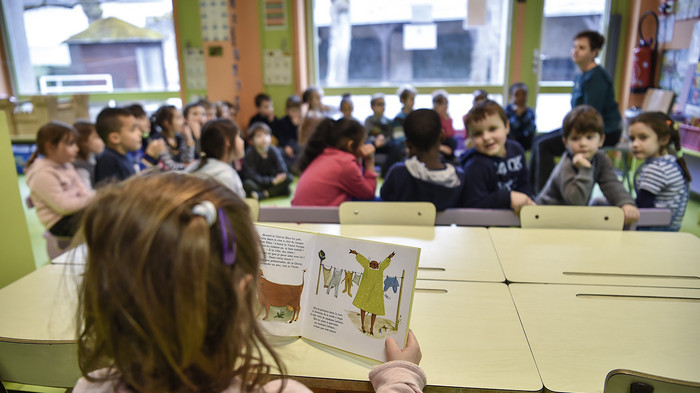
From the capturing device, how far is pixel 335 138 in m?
2.68

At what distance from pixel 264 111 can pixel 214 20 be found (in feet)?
4.09

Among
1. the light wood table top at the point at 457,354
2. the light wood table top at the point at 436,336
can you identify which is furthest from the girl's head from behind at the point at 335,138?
the light wood table top at the point at 457,354

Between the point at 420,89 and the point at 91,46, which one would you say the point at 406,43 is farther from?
the point at 91,46

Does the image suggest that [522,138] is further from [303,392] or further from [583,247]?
[303,392]

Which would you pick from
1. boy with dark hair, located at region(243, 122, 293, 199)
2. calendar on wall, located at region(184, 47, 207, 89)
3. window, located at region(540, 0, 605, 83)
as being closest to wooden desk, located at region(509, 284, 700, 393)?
boy with dark hair, located at region(243, 122, 293, 199)

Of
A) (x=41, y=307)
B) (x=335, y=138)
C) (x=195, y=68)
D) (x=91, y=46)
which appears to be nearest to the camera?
(x=41, y=307)

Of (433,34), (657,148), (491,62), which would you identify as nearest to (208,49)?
(433,34)

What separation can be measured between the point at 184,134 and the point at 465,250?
345cm

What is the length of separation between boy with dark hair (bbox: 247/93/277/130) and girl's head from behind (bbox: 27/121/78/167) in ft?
9.76

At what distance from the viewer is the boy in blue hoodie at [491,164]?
2336 mm

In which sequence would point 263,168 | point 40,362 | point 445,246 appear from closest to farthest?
point 40,362 < point 445,246 < point 263,168

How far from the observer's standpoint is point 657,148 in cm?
252

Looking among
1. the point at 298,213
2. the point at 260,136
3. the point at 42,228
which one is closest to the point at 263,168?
the point at 260,136

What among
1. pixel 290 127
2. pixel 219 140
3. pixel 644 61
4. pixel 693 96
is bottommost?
pixel 290 127
